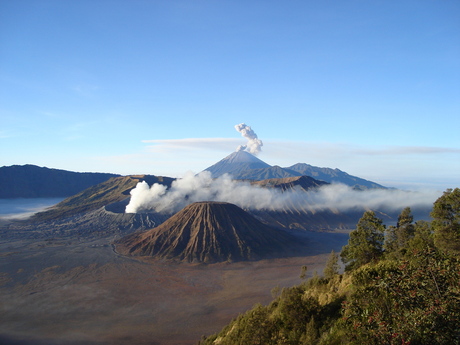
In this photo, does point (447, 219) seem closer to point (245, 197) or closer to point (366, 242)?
point (366, 242)

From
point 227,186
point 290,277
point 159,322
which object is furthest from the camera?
point 227,186

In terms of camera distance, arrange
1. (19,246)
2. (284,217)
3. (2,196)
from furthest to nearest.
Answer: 1. (2,196)
2. (284,217)
3. (19,246)

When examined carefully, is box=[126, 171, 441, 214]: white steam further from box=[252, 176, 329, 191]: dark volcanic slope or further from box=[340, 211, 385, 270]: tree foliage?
box=[340, 211, 385, 270]: tree foliage

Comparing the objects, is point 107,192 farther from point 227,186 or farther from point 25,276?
point 25,276

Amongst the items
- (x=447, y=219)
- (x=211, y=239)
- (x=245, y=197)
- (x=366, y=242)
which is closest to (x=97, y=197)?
(x=245, y=197)

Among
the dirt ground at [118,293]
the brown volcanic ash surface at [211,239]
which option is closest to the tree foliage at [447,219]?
the dirt ground at [118,293]

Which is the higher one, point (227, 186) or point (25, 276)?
point (227, 186)

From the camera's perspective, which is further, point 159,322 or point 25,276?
point 25,276

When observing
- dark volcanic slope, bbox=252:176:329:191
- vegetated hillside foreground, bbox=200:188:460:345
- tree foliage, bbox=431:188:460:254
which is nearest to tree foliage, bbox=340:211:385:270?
vegetated hillside foreground, bbox=200:188:460:345

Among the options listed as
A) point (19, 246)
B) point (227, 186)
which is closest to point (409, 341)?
point (19, 246)
